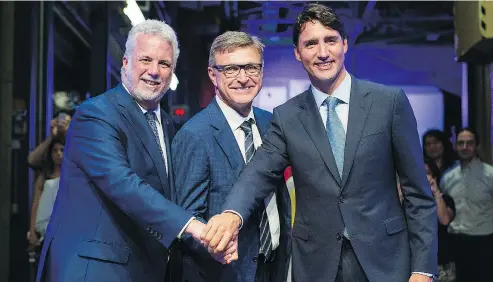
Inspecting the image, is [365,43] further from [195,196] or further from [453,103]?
[195,196]

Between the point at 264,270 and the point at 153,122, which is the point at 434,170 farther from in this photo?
the point at 153,122

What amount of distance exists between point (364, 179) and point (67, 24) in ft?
18.1

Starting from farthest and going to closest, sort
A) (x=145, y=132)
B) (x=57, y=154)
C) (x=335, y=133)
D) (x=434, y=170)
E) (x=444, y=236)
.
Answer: (x=434, y=170) → (x=57, y=154) → (x=444, y=236) → (x=145, y=132) → (x=335, y=133)

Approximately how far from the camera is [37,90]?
6129 millimetres

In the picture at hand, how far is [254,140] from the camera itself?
2490 mm

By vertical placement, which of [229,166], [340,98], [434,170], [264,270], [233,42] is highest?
[233,42]

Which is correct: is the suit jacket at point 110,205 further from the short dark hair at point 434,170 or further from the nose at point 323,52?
the short dark hair at point 434,170

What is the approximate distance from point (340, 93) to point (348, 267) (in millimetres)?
627

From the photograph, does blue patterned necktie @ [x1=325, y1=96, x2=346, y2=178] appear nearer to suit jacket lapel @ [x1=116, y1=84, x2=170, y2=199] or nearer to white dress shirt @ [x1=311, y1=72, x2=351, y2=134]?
white dress shirt @ [x1=311, y1=72, x2=351, y2=134]

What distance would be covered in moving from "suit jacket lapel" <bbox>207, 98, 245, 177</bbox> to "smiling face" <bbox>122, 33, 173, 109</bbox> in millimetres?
242

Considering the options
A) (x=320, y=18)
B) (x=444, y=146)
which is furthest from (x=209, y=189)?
(x=444, y=146)

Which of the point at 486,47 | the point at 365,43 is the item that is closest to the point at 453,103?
the point at 365,43

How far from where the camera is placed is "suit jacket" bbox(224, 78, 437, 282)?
2.10m

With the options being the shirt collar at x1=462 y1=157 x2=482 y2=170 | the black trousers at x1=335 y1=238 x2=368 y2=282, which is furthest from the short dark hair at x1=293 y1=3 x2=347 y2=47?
the shirt collar at x1=462 y1=157 x2=482 y2=170
